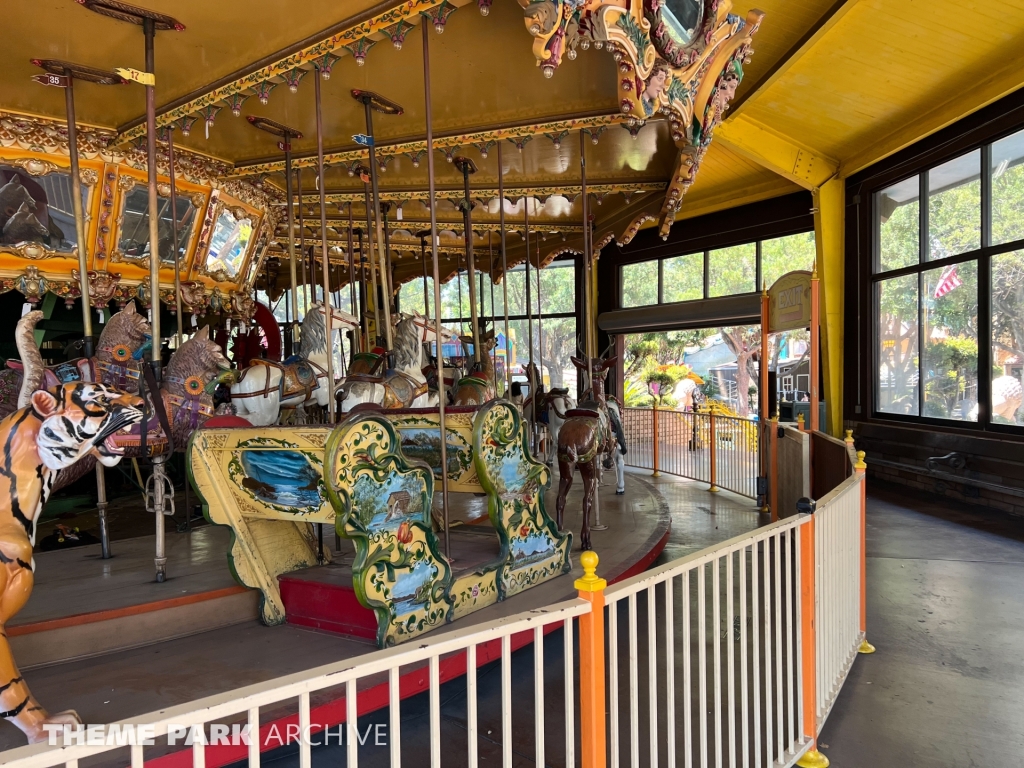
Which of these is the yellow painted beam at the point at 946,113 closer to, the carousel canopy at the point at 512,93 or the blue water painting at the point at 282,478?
the carousel canopy at the point at 512,93

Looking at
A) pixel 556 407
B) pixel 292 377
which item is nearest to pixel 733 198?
pixel 556 407

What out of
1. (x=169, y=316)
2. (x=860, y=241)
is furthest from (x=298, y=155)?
(x=860, y=241)

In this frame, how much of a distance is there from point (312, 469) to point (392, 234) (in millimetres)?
7372

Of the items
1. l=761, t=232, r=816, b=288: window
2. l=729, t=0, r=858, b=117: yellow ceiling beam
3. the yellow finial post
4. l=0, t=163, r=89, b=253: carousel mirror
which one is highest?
l=729, t=0, r=858, b=117: yellow ceiling beam

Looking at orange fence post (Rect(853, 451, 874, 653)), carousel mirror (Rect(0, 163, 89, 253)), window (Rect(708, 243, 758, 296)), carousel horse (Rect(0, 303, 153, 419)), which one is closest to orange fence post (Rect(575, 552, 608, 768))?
orange fence post (Rect(853, 451, 874, 653))

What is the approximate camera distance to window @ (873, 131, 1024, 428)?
7453 mm

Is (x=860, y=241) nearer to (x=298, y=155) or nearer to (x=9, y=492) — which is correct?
(x=298, y=155)

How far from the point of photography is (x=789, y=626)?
2.65 meters

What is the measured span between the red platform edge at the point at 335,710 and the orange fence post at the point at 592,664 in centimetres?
56

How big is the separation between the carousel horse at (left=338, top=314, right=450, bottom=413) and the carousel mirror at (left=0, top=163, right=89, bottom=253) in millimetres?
2403

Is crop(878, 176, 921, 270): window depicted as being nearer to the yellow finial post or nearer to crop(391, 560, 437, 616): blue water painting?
crop(391, 560, 437, 616): blue water painting

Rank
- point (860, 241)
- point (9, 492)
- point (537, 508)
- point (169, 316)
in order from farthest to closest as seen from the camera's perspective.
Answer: point (860, 241), point (169, 316), point (537, 508), point (9, 492)

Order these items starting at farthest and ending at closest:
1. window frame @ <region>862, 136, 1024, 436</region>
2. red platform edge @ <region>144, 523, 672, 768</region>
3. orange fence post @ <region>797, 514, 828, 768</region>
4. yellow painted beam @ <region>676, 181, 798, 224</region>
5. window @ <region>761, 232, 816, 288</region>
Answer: window @ <region>761, 232, 816, 288</region> → yellow painted beam @ <region>676, 181, 798, 224</region> → window frame @ <region>862, 136, 1024, 436</region> → orange fence post @ <region>797, 514, 828, 768</region> → red platform edge @ <region>144, 523, 672, 768</region>

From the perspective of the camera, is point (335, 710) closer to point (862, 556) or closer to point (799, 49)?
point (862, 556)
